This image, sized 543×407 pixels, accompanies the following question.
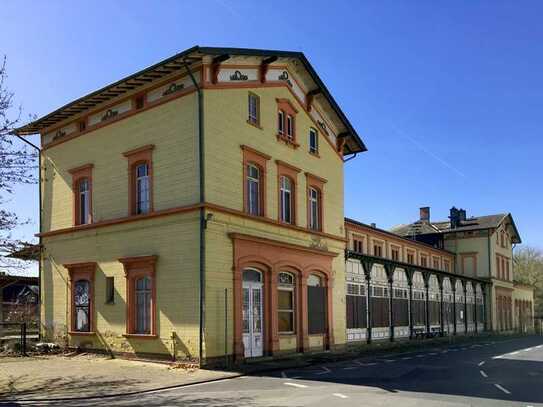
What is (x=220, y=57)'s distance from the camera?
65.8 feet

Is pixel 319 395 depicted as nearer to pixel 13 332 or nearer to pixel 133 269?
pixel 133 269

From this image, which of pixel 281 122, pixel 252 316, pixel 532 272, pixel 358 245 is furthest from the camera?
pixel 532 272

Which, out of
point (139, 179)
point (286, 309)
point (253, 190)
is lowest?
point (286, 309)

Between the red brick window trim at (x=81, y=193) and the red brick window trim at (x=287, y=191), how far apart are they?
745 cm

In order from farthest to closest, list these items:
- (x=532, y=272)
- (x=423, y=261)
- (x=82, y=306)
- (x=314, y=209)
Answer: (x=532, y=272), (x=423, y=261), (x=314, y=209), (x=82, y=306)

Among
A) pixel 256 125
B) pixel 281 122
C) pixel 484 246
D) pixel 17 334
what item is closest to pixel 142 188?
pixel 256 125

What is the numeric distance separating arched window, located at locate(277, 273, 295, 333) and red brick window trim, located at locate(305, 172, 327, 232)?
9.75 ft

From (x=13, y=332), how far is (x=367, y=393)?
2014 cm

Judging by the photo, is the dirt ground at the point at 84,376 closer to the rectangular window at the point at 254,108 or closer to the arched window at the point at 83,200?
the arched window at the point at 83,200

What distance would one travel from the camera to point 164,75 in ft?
68.3

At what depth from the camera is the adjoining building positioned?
5700 cm

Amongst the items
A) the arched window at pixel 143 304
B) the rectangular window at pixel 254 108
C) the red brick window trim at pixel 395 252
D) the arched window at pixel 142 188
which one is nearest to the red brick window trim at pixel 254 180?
the rectangular window at pixel 254 108

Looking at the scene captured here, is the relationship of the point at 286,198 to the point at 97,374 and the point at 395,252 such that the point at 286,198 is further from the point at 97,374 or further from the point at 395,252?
the point at 395,252

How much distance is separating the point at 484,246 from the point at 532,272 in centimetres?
3390
